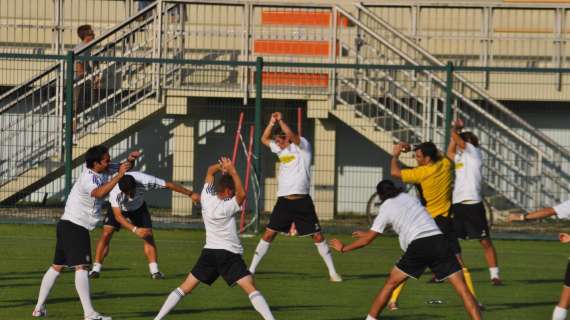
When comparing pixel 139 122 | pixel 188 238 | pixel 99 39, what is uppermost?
pixel 99 39

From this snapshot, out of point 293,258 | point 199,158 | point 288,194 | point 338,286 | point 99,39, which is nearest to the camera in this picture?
point 338,286

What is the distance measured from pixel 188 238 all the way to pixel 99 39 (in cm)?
411

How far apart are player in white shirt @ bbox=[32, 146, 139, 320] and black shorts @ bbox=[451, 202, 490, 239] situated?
4.77m

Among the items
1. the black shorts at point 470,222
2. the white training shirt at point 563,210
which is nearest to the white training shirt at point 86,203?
the white training shirt at point 563,210

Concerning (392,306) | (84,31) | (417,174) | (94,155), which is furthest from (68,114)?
(392,306)

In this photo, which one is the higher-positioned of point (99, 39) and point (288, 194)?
point (99, 39)

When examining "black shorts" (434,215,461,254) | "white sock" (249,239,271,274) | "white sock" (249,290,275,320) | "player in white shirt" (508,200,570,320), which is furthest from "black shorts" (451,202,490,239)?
"white sock" (249,290,275,320)

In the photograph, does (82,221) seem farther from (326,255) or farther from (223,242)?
(326,255)

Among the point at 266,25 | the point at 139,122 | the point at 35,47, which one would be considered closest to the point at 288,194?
the point at 139,122

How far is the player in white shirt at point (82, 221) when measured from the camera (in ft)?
40.7

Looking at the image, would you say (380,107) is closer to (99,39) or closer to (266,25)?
(266,25)

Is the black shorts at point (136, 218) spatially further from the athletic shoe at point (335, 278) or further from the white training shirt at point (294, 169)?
the athletic shoe at point (335, 278)

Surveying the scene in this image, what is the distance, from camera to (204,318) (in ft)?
41.7

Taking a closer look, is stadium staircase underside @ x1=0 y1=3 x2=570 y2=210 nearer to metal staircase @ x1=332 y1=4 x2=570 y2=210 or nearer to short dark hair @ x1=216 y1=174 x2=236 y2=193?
metal staircase @ x1=332 y1=4 x2=570 y2=210
